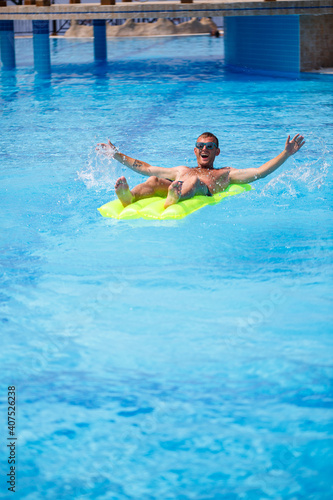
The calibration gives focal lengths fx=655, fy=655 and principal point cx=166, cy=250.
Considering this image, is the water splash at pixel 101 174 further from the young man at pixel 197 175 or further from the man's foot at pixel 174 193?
the man's foot at pixel 174 193

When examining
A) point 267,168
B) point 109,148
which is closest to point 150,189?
point 109,148

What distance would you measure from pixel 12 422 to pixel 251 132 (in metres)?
6.73

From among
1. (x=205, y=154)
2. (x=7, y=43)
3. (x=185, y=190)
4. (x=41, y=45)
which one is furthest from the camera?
(x=7, y=43)

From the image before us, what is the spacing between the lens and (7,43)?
1608cm

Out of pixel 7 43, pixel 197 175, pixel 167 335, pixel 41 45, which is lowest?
pixel 167 335

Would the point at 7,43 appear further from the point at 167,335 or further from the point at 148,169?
the point at 167,335

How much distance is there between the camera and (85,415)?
9.89 ft

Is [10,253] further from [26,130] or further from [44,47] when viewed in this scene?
[44,47]

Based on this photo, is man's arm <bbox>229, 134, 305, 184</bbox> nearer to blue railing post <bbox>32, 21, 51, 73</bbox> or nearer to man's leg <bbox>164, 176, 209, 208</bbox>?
man's leg <bbox>164, 176, 209, 208</bbox>

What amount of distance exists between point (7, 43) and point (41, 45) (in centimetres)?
155

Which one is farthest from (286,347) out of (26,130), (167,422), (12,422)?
(26,130)

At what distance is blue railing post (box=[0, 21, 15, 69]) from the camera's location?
51.5 ft

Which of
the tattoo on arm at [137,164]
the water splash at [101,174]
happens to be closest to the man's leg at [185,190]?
the tattoo on arm at [137,164]

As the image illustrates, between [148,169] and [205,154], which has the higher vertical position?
[205,154]
